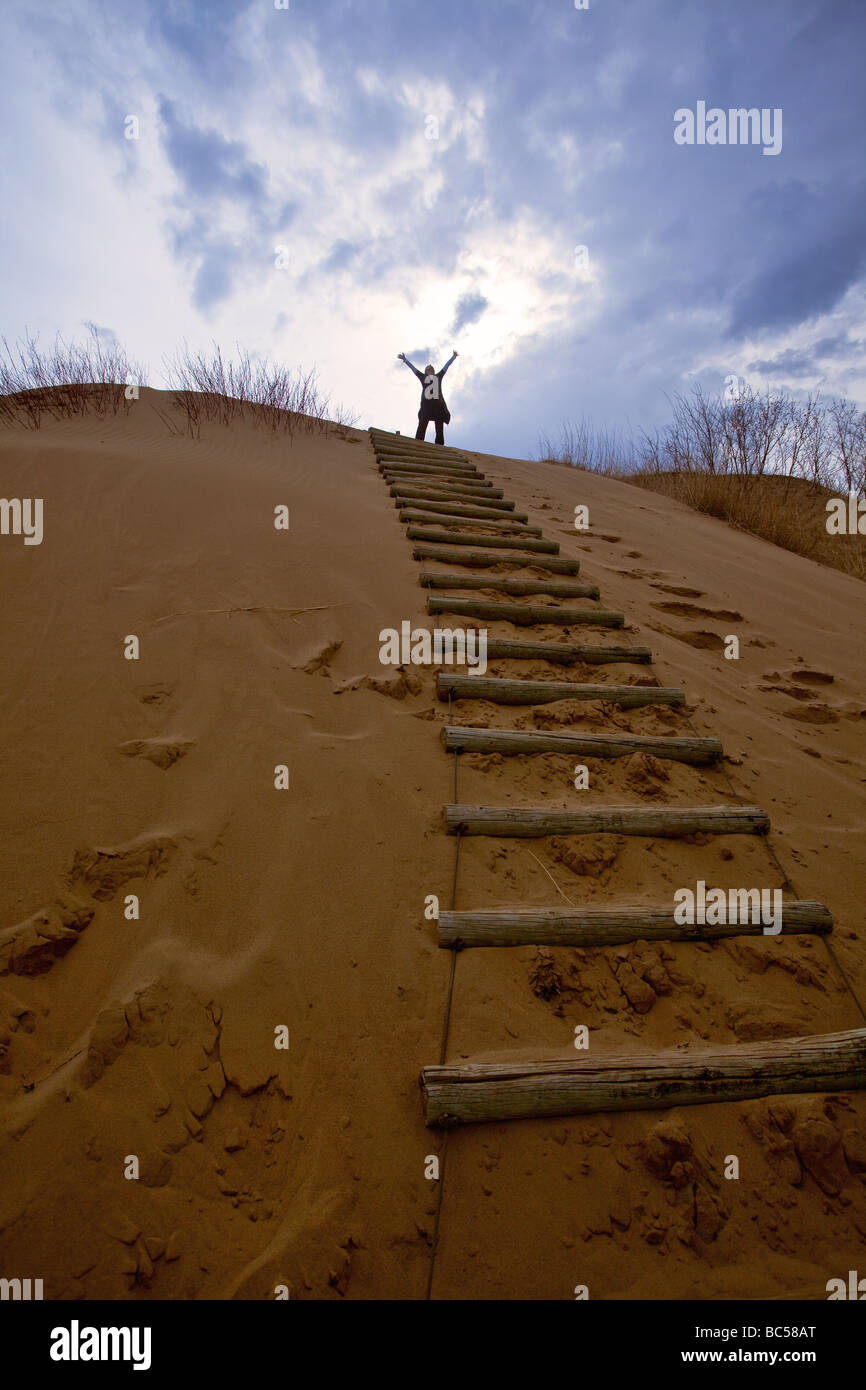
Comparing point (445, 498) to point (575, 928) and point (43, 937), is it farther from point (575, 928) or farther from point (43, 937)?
point (43, 937)

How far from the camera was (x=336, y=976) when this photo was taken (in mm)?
1740

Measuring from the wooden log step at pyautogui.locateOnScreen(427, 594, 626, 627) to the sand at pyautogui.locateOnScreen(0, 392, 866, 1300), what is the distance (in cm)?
49

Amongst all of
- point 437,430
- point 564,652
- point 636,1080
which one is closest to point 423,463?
point 437,430

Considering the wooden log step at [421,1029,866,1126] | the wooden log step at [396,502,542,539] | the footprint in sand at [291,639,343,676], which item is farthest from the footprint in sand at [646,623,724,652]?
the wooden log step at [421,1029,866,1126]

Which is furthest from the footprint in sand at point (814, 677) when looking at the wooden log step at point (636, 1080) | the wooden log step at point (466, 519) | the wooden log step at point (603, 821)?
the wooden log step at point (636, 1080)

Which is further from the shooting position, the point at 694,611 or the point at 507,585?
the point at 694,611

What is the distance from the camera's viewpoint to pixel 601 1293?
1245mm

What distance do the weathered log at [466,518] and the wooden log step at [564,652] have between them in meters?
1.97
